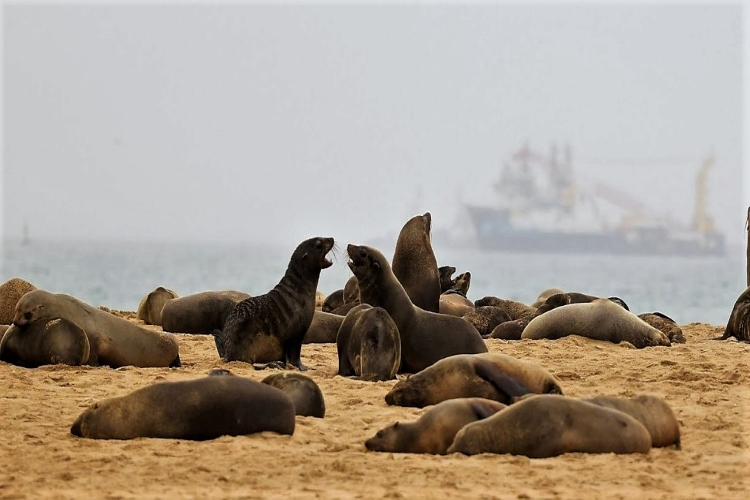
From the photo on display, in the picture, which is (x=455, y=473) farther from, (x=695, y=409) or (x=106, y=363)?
(x=106, y=363)

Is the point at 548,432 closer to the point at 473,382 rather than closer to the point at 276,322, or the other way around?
the point at 473,382

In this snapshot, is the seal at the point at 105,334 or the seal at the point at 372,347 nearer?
the seal at the point at 372,347

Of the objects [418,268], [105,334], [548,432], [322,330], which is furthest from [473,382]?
[418,268]

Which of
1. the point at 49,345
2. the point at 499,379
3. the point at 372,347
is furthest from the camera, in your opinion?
the point at 49,345

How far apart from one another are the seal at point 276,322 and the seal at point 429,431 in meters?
3.10

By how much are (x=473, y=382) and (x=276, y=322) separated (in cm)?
254

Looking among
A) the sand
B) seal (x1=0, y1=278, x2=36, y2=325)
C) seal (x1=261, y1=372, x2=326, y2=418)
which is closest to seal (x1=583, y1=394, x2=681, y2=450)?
the sand

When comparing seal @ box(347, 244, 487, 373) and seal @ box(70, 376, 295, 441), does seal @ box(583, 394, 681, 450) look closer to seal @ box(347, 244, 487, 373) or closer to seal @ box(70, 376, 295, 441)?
seal @ box(70, 376, 295, 441)

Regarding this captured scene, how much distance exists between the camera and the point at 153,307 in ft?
41.9

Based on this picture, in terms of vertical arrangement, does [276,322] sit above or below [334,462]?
above

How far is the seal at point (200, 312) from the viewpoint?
11.6 m

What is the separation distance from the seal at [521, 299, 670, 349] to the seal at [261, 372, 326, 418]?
16.1 ft

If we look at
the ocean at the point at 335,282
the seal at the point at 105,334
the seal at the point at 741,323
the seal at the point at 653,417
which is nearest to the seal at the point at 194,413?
the seal at the point at 653,417

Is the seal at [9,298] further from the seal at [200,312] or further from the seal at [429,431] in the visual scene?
the seal at [429,431]
